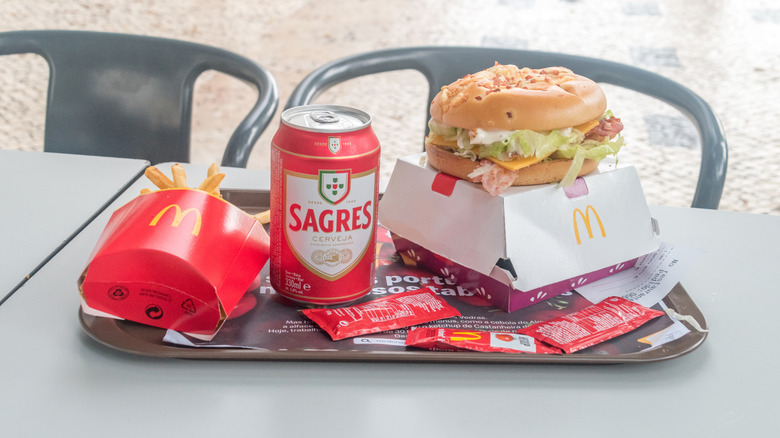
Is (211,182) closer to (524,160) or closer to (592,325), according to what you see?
(524,160)

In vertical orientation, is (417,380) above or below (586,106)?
below

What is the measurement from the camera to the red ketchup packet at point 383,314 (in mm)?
859

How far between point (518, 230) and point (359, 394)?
313 millimetres

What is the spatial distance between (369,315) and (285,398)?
0.55 feet

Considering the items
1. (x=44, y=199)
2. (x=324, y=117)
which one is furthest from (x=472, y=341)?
(x=44, y=199)

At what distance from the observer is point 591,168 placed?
104 cm

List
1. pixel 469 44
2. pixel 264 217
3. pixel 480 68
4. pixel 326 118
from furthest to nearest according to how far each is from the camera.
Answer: pixel 469 44 → pixel 480 68 → pixel 264 217 → pixel 326 118

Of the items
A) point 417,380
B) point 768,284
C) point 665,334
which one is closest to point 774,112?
point 768,284

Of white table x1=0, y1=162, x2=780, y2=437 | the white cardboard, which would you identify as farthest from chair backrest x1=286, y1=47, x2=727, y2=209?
white table x1=0, y1=162, x2=780, y2=437

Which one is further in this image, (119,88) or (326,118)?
(119,88)

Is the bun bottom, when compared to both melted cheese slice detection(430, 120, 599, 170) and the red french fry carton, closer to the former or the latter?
melted cheese slice detection(430, 120, 599, 170)

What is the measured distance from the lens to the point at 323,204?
2.79ft

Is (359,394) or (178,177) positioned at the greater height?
(178,177)

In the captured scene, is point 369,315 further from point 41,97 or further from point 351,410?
point 41,97
